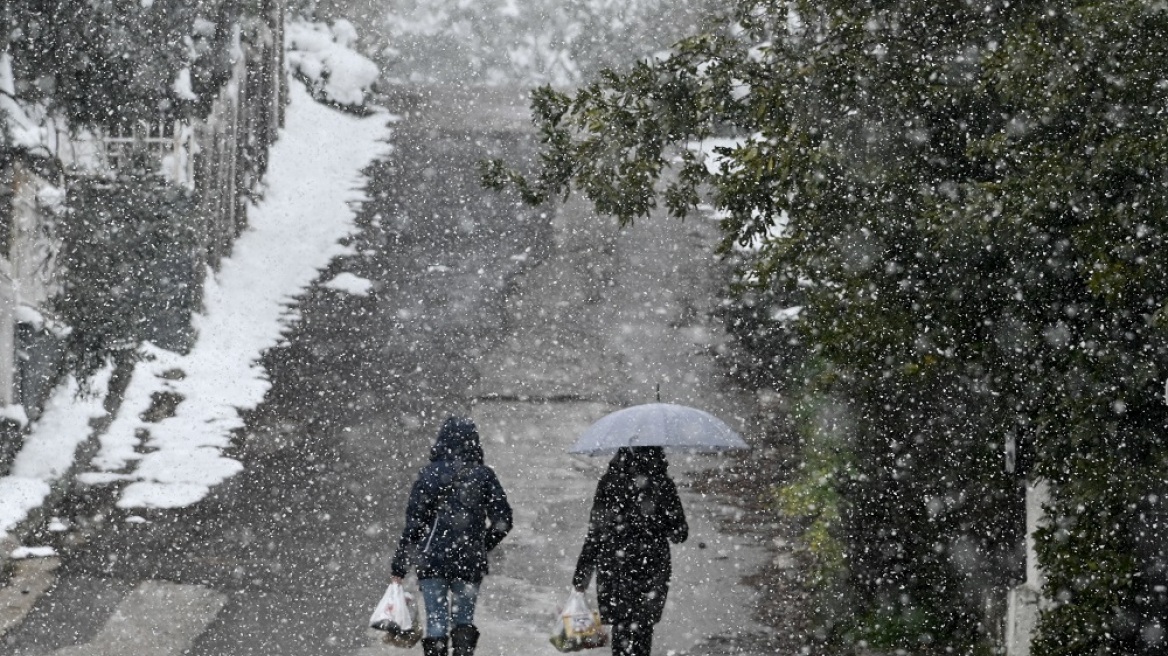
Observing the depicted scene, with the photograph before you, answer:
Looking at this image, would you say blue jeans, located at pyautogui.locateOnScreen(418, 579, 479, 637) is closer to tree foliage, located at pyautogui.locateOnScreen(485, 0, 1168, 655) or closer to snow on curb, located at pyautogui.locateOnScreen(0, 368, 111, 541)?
tree foliage, located at pyautogui.locateOnScreen(485, 0, 1168, 655)

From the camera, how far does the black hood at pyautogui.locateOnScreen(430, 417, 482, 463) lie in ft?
25.0

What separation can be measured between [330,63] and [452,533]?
897 inches

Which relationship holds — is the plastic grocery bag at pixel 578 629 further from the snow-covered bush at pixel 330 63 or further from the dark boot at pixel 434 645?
the snow-covered bush at pixel 330 63

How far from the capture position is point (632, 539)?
763cm

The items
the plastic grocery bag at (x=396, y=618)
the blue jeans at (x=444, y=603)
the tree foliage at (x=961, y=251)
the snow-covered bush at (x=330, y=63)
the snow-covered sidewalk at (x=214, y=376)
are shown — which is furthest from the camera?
the snow-covered bush at (x=330, y=63)

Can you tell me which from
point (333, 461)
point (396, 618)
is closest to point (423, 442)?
point (333, 461)

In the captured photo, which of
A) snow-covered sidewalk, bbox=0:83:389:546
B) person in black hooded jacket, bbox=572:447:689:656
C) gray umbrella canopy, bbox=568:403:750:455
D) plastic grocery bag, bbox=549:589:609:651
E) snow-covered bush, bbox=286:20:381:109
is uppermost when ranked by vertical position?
snow-covered bush, bbox=286:20:381:109

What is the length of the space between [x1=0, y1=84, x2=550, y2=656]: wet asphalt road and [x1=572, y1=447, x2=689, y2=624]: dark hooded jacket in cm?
227

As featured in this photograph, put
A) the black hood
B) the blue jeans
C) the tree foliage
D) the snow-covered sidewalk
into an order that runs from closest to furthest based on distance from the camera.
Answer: the tree foliage → the blue jeans → the black hood → the snow-covered sidewalk

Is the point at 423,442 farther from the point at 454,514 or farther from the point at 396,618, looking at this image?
the point at 396,618

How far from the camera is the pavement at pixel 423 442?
383 inches

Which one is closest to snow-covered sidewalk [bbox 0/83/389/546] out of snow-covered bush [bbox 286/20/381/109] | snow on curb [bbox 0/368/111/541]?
snow on curb [bbox 0/368/111/541]

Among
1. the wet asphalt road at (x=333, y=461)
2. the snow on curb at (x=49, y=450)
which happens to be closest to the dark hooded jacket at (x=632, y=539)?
the wet asphalt road at (x=333, y=461)

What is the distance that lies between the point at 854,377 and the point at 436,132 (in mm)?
19927
